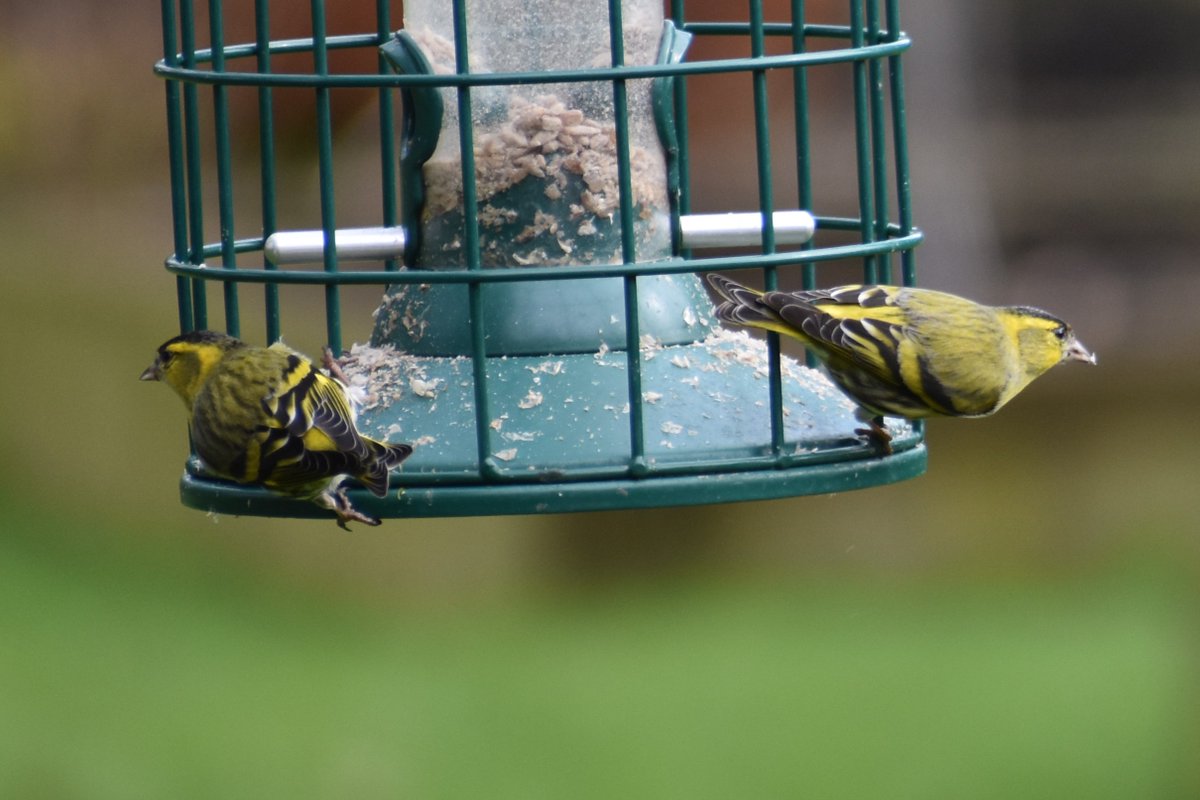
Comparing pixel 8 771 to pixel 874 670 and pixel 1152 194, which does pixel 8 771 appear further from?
pixel 1152 194

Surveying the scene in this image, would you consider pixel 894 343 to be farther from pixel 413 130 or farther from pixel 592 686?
pixel 592 686

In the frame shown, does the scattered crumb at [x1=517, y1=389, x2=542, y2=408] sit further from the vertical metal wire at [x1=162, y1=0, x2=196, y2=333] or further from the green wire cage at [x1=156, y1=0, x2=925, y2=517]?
the vertical metal wire at [x1=162, y1=0, x2=196, y2=333]

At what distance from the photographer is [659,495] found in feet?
18.1

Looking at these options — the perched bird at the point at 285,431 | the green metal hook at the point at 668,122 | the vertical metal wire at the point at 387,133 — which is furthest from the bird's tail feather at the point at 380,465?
the vertical metal wire at the point at 387,133

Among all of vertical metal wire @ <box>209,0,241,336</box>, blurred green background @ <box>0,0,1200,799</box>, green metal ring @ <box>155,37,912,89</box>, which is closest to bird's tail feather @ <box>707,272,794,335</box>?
green metal ring @ <box>155,37,912,89</box>

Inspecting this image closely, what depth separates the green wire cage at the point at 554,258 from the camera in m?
5.62

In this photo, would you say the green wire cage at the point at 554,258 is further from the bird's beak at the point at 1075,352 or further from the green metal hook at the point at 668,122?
the bird's beak at the point at 1075,352

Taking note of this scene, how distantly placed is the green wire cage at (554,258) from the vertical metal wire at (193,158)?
1 centimetres

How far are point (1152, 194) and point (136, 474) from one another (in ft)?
20.6

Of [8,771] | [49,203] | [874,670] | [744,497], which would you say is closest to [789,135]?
[874,670]

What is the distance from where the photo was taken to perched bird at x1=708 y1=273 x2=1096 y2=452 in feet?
20.2

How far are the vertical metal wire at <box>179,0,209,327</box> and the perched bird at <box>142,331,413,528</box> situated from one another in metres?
0.22

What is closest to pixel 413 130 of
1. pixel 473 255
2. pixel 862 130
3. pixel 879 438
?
pixel 473 255

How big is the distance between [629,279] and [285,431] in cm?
109
